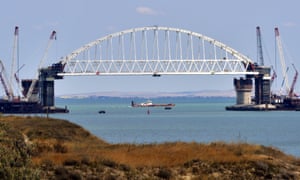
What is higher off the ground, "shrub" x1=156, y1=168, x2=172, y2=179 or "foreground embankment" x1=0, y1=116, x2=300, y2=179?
"foreground embankment" x1=0, y1=116, x2=300, y2=179

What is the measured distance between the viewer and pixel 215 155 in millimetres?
37062

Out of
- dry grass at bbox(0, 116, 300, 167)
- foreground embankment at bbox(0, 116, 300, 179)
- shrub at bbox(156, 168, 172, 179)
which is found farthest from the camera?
dry grass at bbox(0, 116, 300, 167)

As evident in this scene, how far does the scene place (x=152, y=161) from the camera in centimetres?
3597

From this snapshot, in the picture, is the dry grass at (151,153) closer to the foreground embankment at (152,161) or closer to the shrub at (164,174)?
the foreground embankment at (152,161)

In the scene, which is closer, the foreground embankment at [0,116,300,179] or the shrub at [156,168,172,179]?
the foreground embankment at [0,116,300,179]

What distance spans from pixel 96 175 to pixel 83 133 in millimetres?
16190

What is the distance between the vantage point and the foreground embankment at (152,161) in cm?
3375

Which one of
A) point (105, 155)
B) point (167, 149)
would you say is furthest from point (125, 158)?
point (167, 149)

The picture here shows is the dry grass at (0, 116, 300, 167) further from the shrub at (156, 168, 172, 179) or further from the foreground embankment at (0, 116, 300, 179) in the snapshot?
the shrub at (156, 168, 172, 179)

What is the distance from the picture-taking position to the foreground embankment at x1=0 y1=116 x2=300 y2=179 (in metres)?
33.8

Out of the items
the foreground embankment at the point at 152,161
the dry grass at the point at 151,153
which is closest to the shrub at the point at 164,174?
the foreground embankment at the point at 152,161

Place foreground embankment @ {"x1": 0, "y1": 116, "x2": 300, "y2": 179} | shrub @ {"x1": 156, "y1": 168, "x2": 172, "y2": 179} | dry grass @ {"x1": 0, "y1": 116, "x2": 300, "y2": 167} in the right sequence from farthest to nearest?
dry grass @ {"x1": 0, "y1": 116, "x2": 300, "y2": 167}
shrub @ {"x1": 156, "y1": 168, "x2": 172, "y2": 179}
foreground embankment @ {"x1": 0, "y1": 116, "x2": 300, "y2": 179}

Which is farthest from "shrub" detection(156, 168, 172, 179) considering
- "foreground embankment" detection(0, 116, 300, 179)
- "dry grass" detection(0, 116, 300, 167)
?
"dry grass" detection(0, 116, 300, 167)

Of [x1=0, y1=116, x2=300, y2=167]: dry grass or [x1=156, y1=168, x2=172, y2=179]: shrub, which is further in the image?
[x1=0, y1=116, x2=300, y2=167]: dry grass
